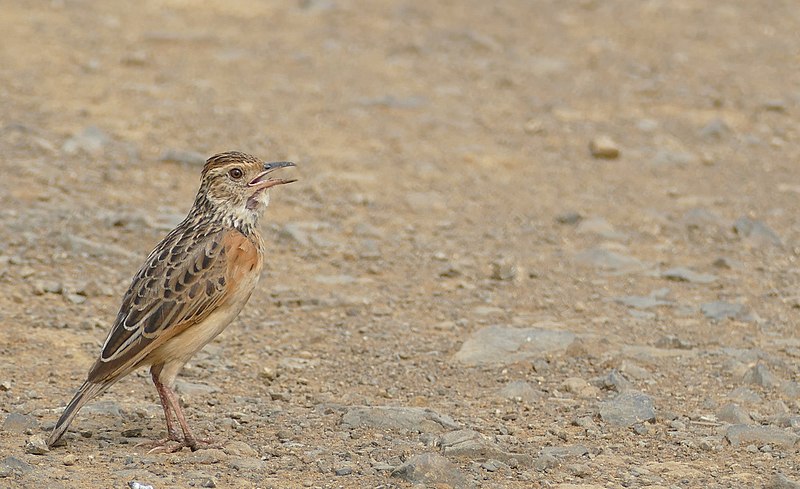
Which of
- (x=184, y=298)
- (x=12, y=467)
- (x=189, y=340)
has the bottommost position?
(x=12, y=467)

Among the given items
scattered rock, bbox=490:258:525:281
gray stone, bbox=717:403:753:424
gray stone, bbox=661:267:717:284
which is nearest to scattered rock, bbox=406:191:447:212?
scattered rock, bbox=490:258:525:281

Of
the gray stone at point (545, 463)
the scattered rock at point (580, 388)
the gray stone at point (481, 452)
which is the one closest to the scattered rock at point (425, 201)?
the scattered rock at point (580, 388)

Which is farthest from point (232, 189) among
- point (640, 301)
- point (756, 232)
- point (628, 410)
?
point (756, 232)

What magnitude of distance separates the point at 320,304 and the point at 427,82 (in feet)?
19.7

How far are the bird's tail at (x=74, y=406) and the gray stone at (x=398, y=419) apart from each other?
59.2 inches

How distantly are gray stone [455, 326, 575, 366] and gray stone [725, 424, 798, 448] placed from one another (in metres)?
1.74

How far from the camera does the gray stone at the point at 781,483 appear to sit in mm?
6578

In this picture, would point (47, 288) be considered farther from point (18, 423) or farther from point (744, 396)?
point (744, 396)

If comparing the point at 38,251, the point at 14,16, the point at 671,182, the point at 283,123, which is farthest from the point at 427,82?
the point at 38,251

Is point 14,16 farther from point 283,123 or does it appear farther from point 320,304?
point 320,304

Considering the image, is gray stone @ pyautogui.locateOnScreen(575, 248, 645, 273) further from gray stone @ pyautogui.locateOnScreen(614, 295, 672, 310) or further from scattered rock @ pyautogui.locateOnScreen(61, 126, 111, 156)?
scattered rock @ pyautogui.locateOnScreen(61, 126, 111, 156)

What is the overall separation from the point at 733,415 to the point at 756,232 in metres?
4.24

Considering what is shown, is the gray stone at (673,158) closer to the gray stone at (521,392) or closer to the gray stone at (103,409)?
the gray stone at (521,392)

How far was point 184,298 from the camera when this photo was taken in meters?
6.93
